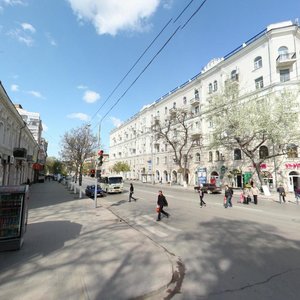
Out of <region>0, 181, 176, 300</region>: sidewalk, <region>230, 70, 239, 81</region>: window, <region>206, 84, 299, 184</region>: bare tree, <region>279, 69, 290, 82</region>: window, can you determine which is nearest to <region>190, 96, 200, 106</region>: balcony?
<region>230, 70, 239, 81</region>: window

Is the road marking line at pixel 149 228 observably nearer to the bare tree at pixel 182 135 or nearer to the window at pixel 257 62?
the window at pixel 257 62

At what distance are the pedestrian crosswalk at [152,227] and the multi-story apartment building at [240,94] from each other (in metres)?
23.7

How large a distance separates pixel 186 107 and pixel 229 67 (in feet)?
40.7

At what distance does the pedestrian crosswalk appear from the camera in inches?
369

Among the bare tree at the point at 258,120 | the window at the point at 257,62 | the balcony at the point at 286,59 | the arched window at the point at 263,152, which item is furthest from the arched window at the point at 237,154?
the balcony at the point at 286,59

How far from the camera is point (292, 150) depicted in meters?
27.5

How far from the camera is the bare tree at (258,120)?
83.4 feet

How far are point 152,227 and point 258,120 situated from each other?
20.6m

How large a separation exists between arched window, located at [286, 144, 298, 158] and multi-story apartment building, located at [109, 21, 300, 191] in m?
0.13

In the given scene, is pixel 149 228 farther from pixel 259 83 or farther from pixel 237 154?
pixel 259 83

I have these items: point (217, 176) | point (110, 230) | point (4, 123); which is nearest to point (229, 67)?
point (217, 176)

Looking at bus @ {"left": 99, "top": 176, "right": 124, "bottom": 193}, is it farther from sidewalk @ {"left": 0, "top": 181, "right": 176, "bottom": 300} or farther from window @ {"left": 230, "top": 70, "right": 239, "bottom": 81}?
window @ {"left": 230, "top": 70, "right": 239, "bottom": 81}

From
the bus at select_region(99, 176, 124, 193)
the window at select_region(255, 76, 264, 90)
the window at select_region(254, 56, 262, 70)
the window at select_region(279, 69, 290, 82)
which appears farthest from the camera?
the window at select_region(254, 56, 262, 70)

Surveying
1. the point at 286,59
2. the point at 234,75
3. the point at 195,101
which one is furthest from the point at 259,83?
the point at 195,101
